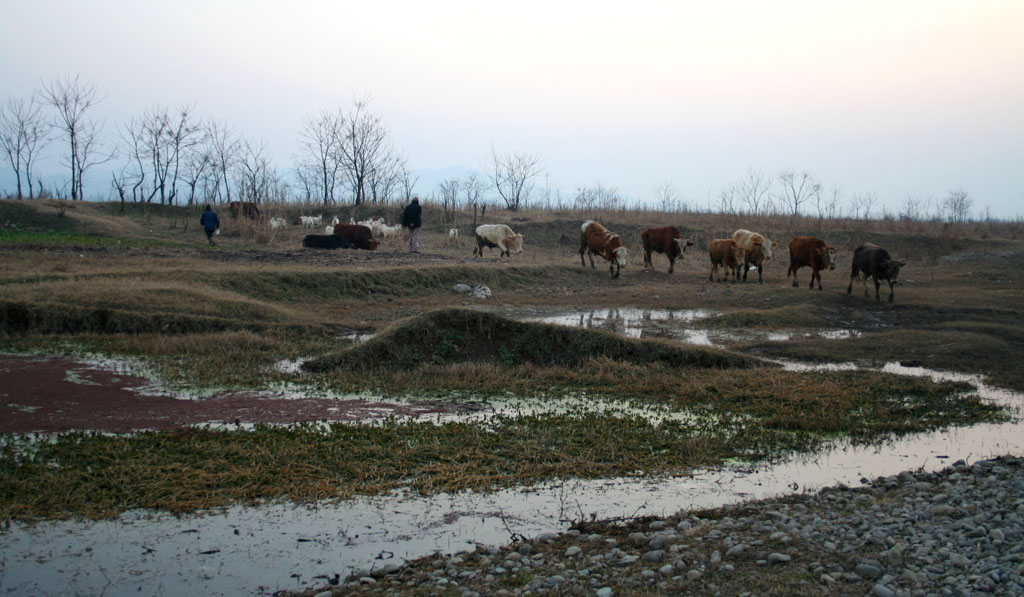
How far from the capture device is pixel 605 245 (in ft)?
78.5

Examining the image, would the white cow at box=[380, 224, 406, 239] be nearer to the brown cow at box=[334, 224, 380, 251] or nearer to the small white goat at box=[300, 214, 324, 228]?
the brown cow at box=[334, 224, 380, 251]

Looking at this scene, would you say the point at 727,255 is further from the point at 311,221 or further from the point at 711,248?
the point at 311,221

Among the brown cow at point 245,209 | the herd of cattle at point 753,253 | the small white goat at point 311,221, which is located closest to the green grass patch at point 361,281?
the herd of cattle at point 753,253

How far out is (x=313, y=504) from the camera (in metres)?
4.91

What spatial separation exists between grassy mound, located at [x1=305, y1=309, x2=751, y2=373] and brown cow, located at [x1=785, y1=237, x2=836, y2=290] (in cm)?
1106

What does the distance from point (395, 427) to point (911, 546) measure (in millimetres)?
4284

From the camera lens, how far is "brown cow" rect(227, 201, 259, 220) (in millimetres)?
31422

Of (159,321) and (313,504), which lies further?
(159,321)

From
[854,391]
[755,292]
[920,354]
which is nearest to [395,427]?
[854,391]

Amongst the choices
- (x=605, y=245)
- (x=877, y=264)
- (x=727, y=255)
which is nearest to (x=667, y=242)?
(x=605, y=245)

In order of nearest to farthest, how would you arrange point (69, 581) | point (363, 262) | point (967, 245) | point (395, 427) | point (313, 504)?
point (69, 581), point (313, 504), point (395, 427), point (363, 262), point (967, 245)

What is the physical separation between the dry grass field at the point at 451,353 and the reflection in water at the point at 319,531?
0.24 metres

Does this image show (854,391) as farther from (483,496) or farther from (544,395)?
(483,496)

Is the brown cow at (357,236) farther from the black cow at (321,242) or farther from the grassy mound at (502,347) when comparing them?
the grassy mound at (502,347)
